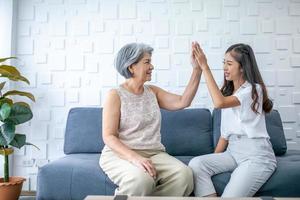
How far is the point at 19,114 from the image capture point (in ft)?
7.09

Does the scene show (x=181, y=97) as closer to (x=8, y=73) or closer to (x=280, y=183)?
(x=280, y=183)

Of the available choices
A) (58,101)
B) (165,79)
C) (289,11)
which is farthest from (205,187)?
(289,11)

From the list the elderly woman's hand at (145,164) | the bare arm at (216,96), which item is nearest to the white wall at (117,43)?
the bare arm at (216,96)

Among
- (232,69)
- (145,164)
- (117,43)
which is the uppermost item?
(117,43)

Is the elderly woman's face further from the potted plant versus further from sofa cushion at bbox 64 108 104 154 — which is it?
the potted plant

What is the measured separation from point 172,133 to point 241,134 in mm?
637

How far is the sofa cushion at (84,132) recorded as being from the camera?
230 centimetres

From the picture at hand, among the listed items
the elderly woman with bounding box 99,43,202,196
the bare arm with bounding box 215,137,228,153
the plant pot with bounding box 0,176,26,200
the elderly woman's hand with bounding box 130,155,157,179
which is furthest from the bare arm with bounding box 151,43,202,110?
the plant pot with bounding box 0,176,26,200

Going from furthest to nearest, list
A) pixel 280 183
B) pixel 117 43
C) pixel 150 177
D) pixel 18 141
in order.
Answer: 1. pixel 117 43
2. pixel 18 141
3. pixel 280 183
4. pixel 150 177

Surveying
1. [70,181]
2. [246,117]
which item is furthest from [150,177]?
[246,117]

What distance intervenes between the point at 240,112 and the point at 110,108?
2.37ft

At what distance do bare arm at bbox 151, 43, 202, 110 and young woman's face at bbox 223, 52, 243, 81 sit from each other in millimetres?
163

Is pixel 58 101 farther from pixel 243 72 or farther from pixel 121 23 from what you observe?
pixel 243 72

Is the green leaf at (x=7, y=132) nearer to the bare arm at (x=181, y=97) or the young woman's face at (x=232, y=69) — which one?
the bare arm at (x=181, y=97)
